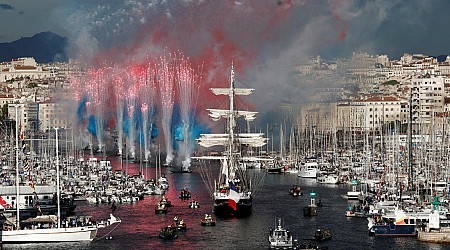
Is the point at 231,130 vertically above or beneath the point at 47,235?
above

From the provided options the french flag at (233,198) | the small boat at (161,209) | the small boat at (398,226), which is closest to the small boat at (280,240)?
the small boat at (398,226)

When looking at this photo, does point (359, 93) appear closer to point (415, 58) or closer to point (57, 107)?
point (57, 107)

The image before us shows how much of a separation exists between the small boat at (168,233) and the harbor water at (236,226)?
202 mm

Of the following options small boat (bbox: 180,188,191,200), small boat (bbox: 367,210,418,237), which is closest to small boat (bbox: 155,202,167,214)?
small boat (bbox: 180,188,191,200)

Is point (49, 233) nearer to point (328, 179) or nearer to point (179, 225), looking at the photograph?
point (179, 225)

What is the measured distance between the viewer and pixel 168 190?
5462cm

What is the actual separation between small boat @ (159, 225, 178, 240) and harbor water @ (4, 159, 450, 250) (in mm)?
202

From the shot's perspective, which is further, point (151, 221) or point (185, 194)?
point (185, 194)

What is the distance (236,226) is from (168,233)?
13.7 feet

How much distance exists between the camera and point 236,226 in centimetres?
4088

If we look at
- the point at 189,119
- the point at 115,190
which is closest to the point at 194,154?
the point at 189,119

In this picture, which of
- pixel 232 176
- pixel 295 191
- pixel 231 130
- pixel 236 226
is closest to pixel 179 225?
pixel 236 226

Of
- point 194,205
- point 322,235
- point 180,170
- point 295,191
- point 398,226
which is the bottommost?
point 322,235

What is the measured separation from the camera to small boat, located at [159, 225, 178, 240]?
1474 inches
